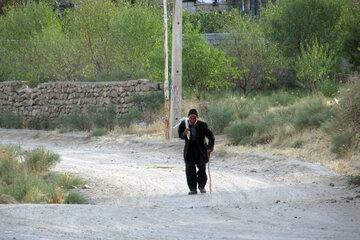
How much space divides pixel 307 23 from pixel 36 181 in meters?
25.6

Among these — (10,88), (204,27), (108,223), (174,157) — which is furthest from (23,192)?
(204,27)

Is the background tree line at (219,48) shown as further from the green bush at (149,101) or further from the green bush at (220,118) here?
the green bush at (220,118)

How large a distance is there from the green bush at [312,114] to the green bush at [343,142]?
8.26 feet

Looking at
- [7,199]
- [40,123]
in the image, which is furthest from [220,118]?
[40,123]

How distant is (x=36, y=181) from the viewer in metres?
11.9

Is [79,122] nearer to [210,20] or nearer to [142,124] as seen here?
[142,124]

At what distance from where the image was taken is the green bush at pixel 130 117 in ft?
84.3

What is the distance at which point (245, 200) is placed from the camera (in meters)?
10.5

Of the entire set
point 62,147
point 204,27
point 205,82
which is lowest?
point 62,147

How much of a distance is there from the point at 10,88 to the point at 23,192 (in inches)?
879

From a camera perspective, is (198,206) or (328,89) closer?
(198,206)

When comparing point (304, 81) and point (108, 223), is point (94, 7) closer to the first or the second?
point (304, 81)

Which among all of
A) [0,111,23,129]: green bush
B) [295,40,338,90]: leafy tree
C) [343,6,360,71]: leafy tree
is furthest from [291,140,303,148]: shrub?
[0,111,23,129]: green bush

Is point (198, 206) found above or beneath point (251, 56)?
beneath
